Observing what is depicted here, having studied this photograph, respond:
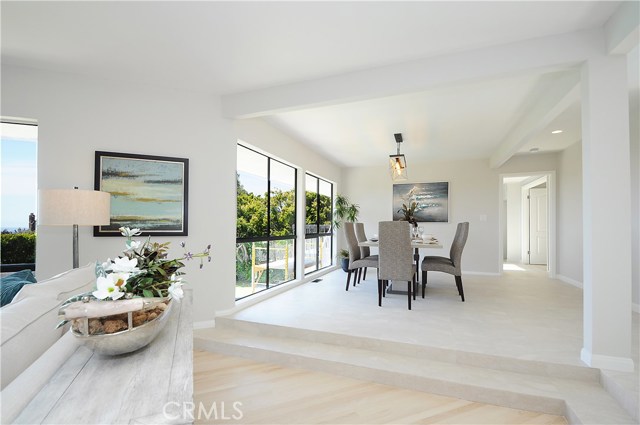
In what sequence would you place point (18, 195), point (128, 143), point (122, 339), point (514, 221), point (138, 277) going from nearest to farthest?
1. point (122, 339)
2. point (138, 277)
3. point (18, 195)
4. point (128, 143)
5. point (514, 221)

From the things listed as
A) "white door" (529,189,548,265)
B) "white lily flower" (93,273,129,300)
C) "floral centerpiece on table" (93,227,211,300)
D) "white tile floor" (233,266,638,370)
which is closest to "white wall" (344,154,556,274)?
"white tile floor" (233,266,638,370)

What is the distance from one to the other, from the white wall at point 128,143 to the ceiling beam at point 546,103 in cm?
329

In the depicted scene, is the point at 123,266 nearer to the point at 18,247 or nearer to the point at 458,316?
the point at 18,247

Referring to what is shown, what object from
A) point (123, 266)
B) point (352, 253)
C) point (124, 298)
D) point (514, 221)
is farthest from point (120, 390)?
point (514, 221)

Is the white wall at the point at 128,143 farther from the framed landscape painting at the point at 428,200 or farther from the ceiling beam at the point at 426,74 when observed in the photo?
the framed landscape painting at the point at 428,200

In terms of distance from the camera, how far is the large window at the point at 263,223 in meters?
3.87

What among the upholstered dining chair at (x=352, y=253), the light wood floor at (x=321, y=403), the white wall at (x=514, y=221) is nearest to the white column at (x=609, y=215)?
the light wood floor at (x=321, y=403)

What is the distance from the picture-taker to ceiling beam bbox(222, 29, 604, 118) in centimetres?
214

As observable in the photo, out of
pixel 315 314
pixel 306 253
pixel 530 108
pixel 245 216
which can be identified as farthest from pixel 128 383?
pixel 306 253

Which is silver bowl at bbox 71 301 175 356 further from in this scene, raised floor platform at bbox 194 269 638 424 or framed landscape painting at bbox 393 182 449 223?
framed landscape painting at bbox 393 182 449 223

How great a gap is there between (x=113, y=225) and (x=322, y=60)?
2485 mm

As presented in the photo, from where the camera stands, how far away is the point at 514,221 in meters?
8.05

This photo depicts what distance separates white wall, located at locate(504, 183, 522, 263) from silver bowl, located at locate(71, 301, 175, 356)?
905cm

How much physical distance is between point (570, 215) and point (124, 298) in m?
6.39
